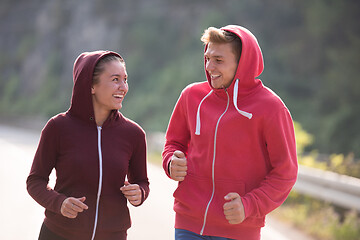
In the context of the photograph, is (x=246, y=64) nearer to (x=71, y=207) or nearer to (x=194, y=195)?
(x=194, y=195)

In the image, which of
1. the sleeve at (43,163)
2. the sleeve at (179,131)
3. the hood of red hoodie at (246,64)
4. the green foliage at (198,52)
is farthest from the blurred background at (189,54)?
the sleeve at (43,163)

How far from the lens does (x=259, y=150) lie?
4109mm

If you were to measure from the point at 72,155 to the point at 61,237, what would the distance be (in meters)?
0.52

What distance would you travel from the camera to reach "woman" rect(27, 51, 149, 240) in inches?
157

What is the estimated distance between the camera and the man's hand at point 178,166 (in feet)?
13.8

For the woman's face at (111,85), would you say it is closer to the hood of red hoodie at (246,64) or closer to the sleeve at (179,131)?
the sleeve at (179,131)

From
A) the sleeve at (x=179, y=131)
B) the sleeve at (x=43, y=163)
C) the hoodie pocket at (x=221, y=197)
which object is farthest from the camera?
the sleeve at (x=179, y=131)

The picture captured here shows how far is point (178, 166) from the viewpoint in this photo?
4.22 m

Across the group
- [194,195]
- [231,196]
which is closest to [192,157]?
[194,195]

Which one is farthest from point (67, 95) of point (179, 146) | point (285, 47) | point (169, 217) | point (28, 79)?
point (179, 146)

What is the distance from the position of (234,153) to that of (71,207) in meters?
1.10

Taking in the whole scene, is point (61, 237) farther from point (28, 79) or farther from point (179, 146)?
point (28, 79)

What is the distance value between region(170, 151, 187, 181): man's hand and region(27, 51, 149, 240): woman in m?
0.22

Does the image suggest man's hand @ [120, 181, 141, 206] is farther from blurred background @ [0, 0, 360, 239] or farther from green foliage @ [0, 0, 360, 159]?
green foliage @ [0, 0, 360, 159]
